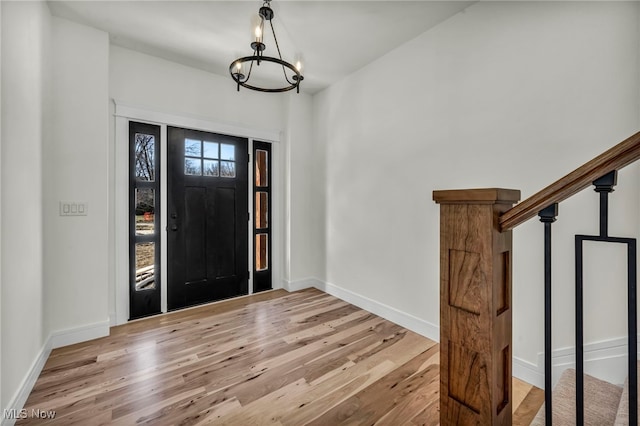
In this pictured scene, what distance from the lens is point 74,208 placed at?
2438mm

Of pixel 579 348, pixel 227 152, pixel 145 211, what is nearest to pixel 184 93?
pixel 227 152

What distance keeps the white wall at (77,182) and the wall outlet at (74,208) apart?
0.03 metres

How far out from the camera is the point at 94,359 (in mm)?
2201

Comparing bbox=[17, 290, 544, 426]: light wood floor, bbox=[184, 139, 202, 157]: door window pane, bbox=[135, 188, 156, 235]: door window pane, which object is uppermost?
bbox=[184, 139, 202, 157]: door window pane

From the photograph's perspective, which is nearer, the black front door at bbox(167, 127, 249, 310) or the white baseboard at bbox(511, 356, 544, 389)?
the white baseboard at bbox(511, 356, 544, 389)

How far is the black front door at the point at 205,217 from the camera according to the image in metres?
3.14

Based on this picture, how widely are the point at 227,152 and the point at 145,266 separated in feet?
5.11

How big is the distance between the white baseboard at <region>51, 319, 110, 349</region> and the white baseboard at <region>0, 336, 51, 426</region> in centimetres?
8

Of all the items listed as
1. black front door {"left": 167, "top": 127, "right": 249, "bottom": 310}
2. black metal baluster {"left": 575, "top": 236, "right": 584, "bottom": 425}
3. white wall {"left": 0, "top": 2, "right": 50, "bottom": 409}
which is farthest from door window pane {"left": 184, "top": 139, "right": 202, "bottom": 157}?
black metal baluster {"left": 575, "top": 236, "right": 584, "bottom": 425}

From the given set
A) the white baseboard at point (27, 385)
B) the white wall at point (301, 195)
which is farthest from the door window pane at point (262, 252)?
the white baseboard at point (27, 385)

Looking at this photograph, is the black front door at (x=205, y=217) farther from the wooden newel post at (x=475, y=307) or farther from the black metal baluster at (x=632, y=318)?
the black metal baluster at (x=632, y=318)

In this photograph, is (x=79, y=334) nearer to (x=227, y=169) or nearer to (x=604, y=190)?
(x=227, y=169)

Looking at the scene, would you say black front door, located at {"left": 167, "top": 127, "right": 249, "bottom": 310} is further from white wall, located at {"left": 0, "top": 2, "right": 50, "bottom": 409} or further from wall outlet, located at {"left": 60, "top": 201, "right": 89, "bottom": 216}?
white wall, located at {"left": 0, "top": 2, "right": 50, "bottom": 409}

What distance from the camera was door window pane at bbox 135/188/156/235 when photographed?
2.96 meters
